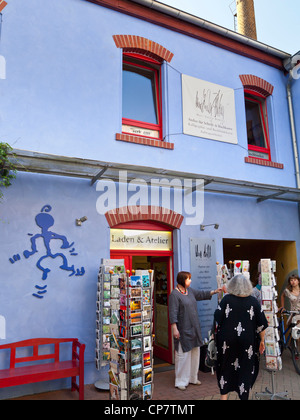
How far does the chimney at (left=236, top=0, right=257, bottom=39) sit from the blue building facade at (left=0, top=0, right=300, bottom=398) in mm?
4834

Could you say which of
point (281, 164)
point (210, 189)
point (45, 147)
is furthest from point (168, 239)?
point (281, 164)

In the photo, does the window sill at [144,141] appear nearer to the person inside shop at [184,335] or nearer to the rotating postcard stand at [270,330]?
the person inside shop at [184,335]

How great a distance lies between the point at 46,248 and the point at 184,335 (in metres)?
2.71

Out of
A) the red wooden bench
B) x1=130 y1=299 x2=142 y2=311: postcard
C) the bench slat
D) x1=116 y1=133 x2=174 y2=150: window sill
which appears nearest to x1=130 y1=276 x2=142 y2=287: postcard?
x1=130 y1=299 x2=142 y2=311: postcard

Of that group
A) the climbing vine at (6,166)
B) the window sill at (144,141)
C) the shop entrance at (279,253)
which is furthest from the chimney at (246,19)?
the climbing vine at (6,166)

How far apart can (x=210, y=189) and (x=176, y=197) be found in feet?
2.76

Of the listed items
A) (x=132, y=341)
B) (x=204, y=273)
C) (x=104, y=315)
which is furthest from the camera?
(x=204, y=273)

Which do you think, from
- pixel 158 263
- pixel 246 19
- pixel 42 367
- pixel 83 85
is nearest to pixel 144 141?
pixel 83 85

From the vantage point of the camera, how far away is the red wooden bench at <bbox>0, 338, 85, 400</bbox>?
4590 mm

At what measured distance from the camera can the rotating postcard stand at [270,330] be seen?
499 centimetres

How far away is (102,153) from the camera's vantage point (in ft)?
21.1

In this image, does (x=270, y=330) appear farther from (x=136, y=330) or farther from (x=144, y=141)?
(x=144, y=141)

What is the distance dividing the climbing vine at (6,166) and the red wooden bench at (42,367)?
7.71ft

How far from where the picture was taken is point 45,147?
595 centimetres
